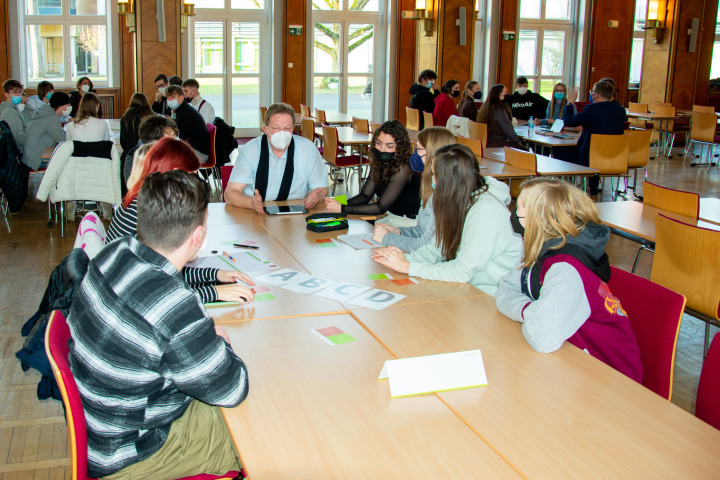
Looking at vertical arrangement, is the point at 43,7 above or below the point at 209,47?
above

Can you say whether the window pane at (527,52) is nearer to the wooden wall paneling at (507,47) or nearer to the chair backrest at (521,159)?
the wooden wall paneling at (507,47)

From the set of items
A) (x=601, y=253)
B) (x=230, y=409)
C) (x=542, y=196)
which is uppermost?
(x=542, y=196)

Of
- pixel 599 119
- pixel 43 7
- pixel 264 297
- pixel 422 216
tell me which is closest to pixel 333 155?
Answer: pixel 599 119

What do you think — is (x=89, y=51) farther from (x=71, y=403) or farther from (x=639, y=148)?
(x=71, y=403)

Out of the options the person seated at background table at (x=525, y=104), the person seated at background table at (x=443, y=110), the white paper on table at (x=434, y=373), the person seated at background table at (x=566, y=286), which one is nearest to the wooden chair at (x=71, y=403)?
the white paper on table at (x=434, y=373)

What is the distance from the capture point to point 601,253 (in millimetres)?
2355

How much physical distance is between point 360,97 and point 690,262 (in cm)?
1154

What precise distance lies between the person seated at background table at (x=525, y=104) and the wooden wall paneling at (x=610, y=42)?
16.6ft

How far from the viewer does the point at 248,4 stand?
525 inches

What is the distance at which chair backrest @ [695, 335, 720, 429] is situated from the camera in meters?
1.97

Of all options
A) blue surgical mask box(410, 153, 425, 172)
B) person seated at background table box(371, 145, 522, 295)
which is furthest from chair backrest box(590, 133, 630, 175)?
person seated at background table box(371, 145, 522, 295)

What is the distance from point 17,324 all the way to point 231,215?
1.50m

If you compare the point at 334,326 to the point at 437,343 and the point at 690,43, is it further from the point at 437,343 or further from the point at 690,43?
the point at 690,43

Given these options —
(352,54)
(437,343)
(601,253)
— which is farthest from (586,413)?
(352,54)
